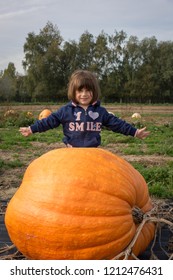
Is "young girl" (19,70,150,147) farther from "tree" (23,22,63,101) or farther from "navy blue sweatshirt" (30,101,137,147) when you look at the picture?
"tree" (23,22,63,101)

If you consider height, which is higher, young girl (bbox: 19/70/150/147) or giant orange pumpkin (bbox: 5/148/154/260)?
young girl (bbox: 19/70/150/147)

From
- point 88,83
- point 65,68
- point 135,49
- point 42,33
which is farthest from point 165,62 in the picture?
point 88,83

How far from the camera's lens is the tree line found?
57.4 meters

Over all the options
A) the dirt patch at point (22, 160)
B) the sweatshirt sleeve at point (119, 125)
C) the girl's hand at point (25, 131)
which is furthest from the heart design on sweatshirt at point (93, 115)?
the dirt patch at point (22, 160)

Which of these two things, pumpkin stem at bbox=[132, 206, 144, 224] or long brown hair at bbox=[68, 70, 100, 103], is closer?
pumpkin stem at bbox=[132, 206, 144, 224]

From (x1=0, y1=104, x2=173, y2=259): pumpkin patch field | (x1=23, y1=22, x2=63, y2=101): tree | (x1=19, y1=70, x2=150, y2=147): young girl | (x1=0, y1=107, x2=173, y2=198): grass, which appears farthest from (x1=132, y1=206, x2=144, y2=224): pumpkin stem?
(x1=23, y1=22, x2=63, y2=101): tree

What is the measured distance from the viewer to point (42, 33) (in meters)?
61.3

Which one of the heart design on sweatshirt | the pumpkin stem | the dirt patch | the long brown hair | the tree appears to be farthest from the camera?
the tree

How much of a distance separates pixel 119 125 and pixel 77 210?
5.58ft

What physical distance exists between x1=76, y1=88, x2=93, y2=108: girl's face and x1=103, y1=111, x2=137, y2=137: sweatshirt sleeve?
25cm

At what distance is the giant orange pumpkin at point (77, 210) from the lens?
2307 mm

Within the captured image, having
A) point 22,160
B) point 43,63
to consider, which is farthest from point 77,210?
point 43,63

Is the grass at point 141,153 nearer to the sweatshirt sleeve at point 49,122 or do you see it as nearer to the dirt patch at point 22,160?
the dirt patch at point 22,160

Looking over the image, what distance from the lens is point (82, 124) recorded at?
3768 millimetres
